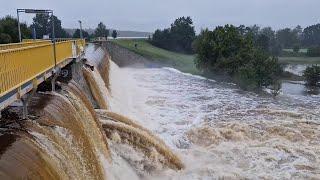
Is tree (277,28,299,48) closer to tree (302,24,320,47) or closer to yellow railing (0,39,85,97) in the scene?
tree (302,24,320,47)

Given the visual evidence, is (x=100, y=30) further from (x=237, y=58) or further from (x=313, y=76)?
(x=313, y=76)

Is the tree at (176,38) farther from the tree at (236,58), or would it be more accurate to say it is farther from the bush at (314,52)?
the tree at (236,58)

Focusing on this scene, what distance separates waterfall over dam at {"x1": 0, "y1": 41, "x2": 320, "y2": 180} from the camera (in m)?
8.52

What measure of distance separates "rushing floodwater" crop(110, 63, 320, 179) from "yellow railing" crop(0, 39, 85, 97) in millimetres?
4419

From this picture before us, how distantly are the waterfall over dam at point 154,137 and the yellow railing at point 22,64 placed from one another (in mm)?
806

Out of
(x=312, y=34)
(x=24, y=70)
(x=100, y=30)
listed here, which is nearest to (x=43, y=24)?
(x=24, y=70)

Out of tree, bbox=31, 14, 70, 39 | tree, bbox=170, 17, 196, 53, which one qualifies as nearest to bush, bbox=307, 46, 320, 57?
tree, bbox=170, 17, 196, 53

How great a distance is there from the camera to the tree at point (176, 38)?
3364 inches

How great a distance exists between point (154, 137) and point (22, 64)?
7304 mm

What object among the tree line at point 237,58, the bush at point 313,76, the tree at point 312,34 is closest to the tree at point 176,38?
the tree line at point 237,58

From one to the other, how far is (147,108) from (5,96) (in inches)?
627

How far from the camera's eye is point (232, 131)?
61.5 ft

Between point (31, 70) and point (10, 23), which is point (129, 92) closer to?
point (10, 23)

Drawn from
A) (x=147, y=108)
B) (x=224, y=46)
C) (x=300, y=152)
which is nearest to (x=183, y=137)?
(x=300, y=152)
